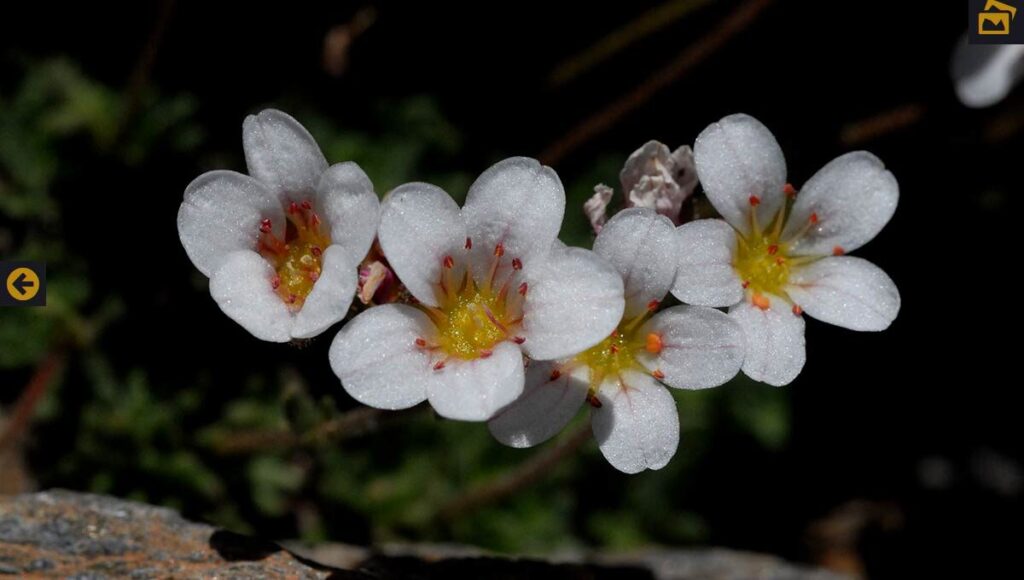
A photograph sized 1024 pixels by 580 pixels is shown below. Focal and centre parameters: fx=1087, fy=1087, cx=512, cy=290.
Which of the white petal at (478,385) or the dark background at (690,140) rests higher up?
the dark background at (690,140)

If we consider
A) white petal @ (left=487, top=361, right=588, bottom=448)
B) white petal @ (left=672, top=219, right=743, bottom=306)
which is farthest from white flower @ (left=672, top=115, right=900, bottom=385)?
white petal @ (left=487, top=361, right=588, bottom=448)

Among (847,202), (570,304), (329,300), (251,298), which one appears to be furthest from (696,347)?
(251,298)

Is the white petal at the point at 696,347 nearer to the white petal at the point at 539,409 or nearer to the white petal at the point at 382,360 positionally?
the white petal at the point at 539,409

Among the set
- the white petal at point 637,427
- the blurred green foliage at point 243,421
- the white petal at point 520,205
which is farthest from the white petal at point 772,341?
the blurred green foliage at point 243,421

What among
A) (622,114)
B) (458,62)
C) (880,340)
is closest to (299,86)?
(458,62)

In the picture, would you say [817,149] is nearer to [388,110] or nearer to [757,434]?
[757,434]

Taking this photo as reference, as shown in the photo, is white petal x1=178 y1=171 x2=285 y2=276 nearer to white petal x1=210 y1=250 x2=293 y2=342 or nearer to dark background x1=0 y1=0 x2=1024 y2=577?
white petal x1=210 y1=250 x2=293 y2=342
